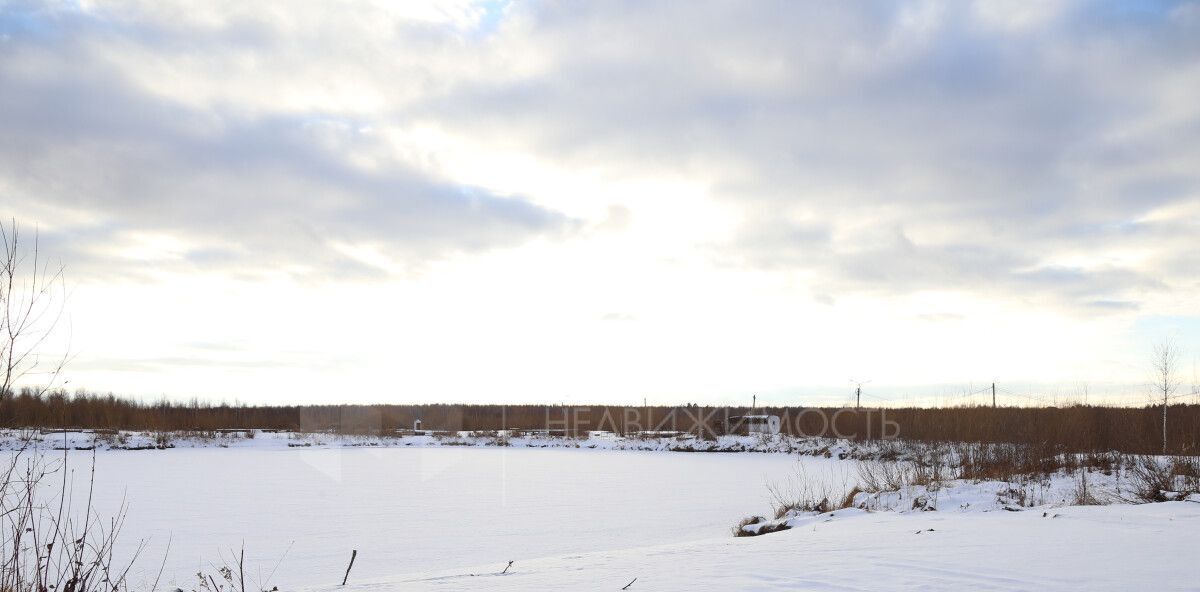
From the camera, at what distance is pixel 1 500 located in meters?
3.81

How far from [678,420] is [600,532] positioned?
29.6 metres

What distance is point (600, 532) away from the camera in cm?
863

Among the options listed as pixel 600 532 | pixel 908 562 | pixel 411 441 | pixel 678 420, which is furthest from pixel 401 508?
pixel 678 420

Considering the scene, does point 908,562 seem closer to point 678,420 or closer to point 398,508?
point 398,508

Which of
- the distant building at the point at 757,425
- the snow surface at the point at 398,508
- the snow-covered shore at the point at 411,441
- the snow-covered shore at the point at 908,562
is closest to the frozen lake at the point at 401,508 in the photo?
the snow surface at the point at 398,508

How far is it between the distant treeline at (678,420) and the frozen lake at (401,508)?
72.5 inches

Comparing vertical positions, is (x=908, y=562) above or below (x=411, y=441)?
above

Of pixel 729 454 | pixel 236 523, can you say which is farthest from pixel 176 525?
pixel 729 454

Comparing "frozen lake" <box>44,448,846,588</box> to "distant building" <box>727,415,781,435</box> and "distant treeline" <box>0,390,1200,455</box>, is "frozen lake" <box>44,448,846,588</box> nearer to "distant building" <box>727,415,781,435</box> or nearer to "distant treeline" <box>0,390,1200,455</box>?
"distant treeline" <box>0,390,1200,455</box>

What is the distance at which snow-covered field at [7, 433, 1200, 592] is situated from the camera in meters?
4.41

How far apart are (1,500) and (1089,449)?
625 inches

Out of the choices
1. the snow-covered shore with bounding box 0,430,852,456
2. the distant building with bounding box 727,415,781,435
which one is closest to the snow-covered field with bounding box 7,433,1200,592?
the snow-covered shore with bounding box 0,430,852,456

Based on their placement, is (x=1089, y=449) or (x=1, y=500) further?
(x=1089, y=449)

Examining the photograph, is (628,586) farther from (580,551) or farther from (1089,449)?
(1089,449)
